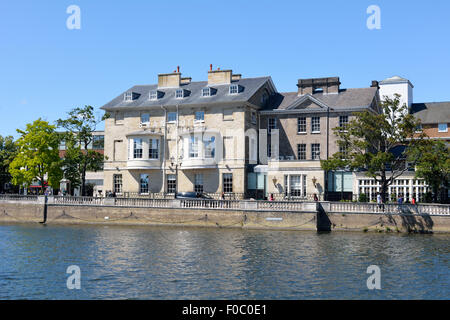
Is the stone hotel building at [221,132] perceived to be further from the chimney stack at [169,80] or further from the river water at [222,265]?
the river water at [222,265]

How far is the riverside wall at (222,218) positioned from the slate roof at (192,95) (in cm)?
1404

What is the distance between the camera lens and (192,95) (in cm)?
5478

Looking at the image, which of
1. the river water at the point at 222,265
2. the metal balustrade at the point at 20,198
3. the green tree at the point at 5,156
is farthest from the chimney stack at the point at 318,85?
the green tree at the point at 5,156

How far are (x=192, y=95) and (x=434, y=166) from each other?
25.8m

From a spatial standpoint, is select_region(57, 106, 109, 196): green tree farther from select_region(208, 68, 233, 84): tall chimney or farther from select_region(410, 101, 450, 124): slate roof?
select_region(410, 101, 450, 124): slate roof

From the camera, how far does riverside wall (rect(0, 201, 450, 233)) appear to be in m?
37.3

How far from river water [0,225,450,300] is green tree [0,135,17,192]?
101 ft

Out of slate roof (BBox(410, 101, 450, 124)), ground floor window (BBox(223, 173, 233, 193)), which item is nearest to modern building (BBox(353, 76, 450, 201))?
slate roof (BBox(410, 101, 450, 124))

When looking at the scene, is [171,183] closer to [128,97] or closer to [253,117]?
[253,117]

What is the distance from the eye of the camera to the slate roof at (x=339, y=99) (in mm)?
50781

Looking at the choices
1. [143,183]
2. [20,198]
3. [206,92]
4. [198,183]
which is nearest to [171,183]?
[198,183]

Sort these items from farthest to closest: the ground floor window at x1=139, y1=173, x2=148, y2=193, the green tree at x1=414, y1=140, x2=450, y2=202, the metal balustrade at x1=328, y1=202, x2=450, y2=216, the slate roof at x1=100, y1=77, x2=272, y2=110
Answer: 1. the ground floor window at x1=139, y1=173, x2=148, y2=193
2. the slate roof at x1=100, y1=77, x2=272, y2=110
3. the green tree at x1=414, y1=140, x2=450, y2=202
4. the metal balustrade at x1=328, y1=202, x2=450, y2=216
